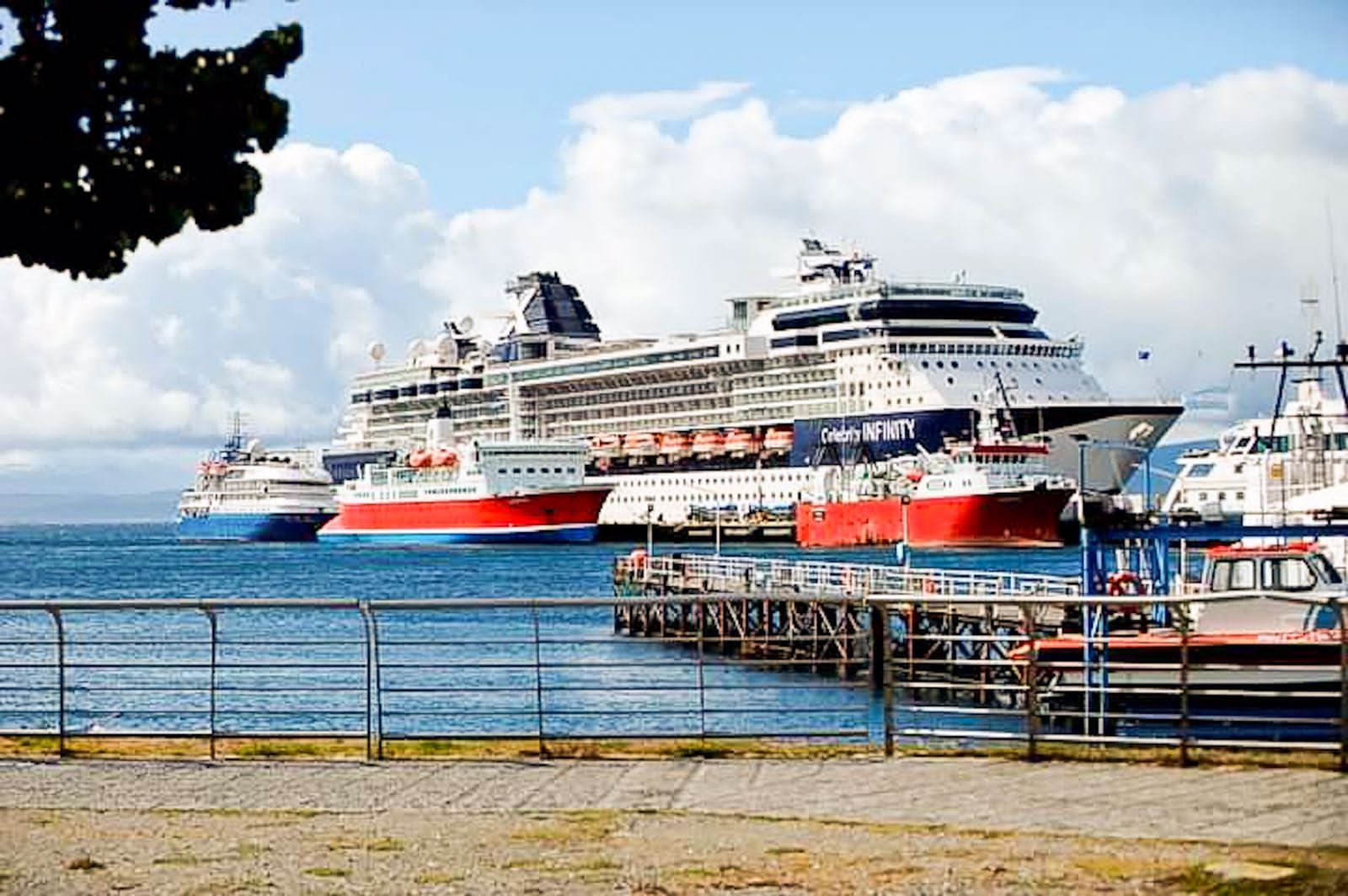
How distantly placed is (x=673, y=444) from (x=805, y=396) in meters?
8.03

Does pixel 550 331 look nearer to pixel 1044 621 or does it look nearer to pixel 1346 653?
pixel 1044 621

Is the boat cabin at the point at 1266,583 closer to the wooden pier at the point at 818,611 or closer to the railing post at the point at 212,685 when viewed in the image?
the wooden pier at the point at 818,611

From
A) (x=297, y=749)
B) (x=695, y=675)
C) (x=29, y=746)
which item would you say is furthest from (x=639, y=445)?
(x=297, y=749)

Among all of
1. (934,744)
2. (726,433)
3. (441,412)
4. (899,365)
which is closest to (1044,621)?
(934,744)

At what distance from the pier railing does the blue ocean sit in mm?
101

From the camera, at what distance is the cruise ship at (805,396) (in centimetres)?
8462

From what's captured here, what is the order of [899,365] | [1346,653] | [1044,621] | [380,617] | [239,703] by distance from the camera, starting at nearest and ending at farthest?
[1346,653] → [239,703] → [1044,621] → [380,617] → [899,365]

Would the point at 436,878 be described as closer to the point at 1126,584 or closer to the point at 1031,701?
the point at 1031,701

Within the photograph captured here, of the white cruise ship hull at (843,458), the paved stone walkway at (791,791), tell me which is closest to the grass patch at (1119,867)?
the paved stone walkway at (791,791)

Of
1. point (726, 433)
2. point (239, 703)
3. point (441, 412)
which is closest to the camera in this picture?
point (239, 703)

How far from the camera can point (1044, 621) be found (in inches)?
1153

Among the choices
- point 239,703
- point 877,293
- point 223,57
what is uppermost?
point 877,293

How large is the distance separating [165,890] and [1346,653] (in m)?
5.52

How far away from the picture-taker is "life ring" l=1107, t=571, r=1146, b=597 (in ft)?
84.5
